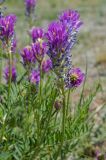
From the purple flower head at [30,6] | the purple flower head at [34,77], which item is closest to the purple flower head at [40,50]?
the purple flower head at [34,77]

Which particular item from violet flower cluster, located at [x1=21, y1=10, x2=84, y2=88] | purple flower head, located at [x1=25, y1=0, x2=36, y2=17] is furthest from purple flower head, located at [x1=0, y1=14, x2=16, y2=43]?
purple flower head, located at [x1=25, y1=0, x2=36, y2=17]

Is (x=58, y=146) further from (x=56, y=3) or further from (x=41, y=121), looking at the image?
(x=56, y=3)

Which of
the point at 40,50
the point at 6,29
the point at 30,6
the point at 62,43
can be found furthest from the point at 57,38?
the point at 30,6

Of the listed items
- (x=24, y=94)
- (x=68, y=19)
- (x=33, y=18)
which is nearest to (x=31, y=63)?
(x=24, y=94)

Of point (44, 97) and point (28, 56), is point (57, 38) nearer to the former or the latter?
point (28, 56)

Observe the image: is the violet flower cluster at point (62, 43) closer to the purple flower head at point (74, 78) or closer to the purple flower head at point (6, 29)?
the purple flower head at point (74, 78)

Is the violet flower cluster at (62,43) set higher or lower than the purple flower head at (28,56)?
lower

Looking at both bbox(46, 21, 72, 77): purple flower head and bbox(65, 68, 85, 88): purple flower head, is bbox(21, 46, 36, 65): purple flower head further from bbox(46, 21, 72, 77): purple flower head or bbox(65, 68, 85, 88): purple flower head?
bbox(46, 21, 72, 77): purple flower head
